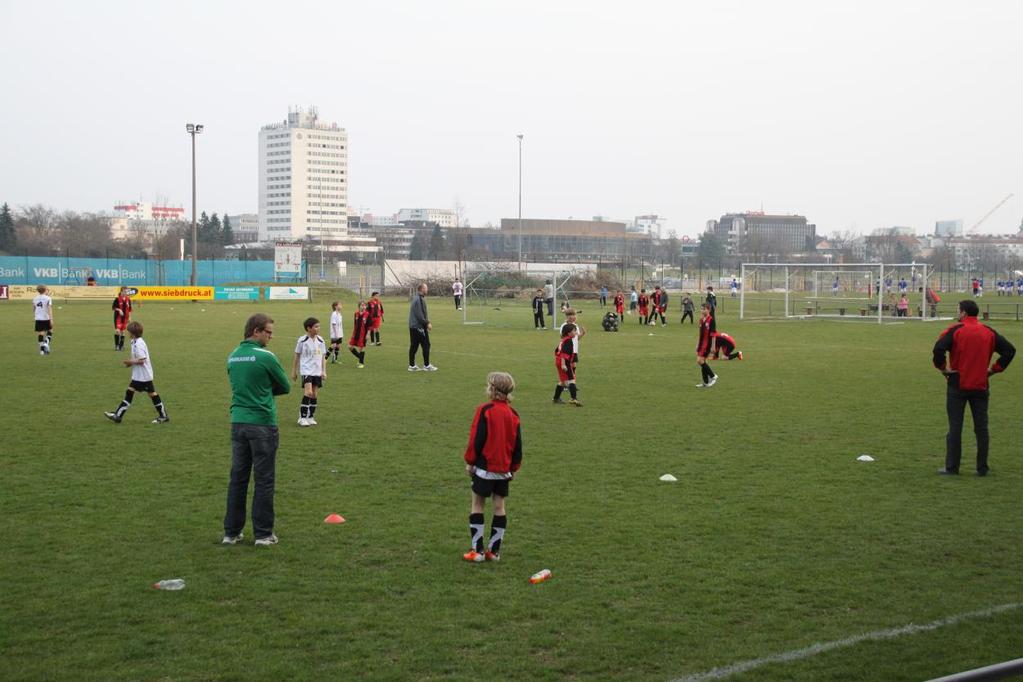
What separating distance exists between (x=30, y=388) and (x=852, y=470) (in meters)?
15.5

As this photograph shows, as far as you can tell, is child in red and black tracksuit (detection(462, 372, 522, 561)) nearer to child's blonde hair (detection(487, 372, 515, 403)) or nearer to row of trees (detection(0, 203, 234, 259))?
child's blonde hair (detection(487, 372, 515, 403))

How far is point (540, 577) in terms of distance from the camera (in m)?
7.75

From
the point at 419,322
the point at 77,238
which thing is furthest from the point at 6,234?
the point at 419,322

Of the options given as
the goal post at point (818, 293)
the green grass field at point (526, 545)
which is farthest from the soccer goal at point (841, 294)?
the green grass field at point (526, 545)

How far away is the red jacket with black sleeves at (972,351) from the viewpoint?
1154cm

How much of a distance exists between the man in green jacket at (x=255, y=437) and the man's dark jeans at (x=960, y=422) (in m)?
7.81

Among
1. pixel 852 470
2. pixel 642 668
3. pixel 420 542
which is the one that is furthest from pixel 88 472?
pixel 852 470

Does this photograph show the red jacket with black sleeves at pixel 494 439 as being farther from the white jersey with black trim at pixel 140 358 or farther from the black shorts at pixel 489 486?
the white jersey with black trim at pixel 140 358

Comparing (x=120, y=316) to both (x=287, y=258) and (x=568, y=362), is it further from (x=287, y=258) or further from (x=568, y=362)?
(x=287, y=258)

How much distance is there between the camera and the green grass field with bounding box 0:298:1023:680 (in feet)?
20.6

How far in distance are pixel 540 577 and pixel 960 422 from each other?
21.5 ft

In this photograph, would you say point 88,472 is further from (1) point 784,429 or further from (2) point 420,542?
(1) point 784,429

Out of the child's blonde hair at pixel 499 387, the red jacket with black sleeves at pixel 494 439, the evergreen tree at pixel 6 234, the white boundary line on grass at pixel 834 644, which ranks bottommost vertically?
the white boundary line on grass at pixel 834 644

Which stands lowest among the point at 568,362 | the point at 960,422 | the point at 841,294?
the point at 960,422
